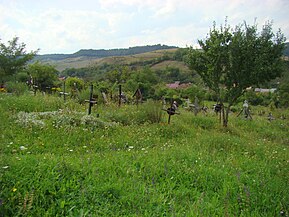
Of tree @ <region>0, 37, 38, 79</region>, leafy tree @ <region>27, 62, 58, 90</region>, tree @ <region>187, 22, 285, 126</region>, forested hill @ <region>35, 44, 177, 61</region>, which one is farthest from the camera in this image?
forested hill @ <region>35, 44, 177, 61</region>

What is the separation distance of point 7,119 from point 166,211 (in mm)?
5864

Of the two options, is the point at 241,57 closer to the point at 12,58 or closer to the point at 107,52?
the point at 12,58

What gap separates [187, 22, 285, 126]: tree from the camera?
388 inches

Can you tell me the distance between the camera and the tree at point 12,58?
1497 cm

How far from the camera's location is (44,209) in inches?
109

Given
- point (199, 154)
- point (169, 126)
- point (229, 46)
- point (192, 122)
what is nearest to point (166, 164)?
point (199, 154)

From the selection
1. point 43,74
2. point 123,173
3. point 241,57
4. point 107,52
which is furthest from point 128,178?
point 107,52

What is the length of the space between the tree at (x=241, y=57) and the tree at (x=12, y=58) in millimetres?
11225

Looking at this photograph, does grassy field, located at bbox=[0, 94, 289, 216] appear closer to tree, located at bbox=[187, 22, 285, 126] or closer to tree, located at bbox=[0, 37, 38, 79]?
tree, located at bbox=[187, 22, 285, 126]

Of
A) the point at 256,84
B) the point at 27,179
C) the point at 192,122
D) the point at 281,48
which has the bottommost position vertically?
the point at 192,122

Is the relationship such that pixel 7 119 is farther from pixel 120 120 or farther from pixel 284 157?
pixel 284 157

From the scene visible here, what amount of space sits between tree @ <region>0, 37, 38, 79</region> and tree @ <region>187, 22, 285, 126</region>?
1123cm

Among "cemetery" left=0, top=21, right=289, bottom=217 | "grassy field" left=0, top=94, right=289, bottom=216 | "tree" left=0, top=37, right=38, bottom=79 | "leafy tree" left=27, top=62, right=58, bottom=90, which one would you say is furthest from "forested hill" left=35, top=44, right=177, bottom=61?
"grassy field" left=0, top=94, right=289, bottom=216

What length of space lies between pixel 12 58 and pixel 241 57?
13407 millimetres
